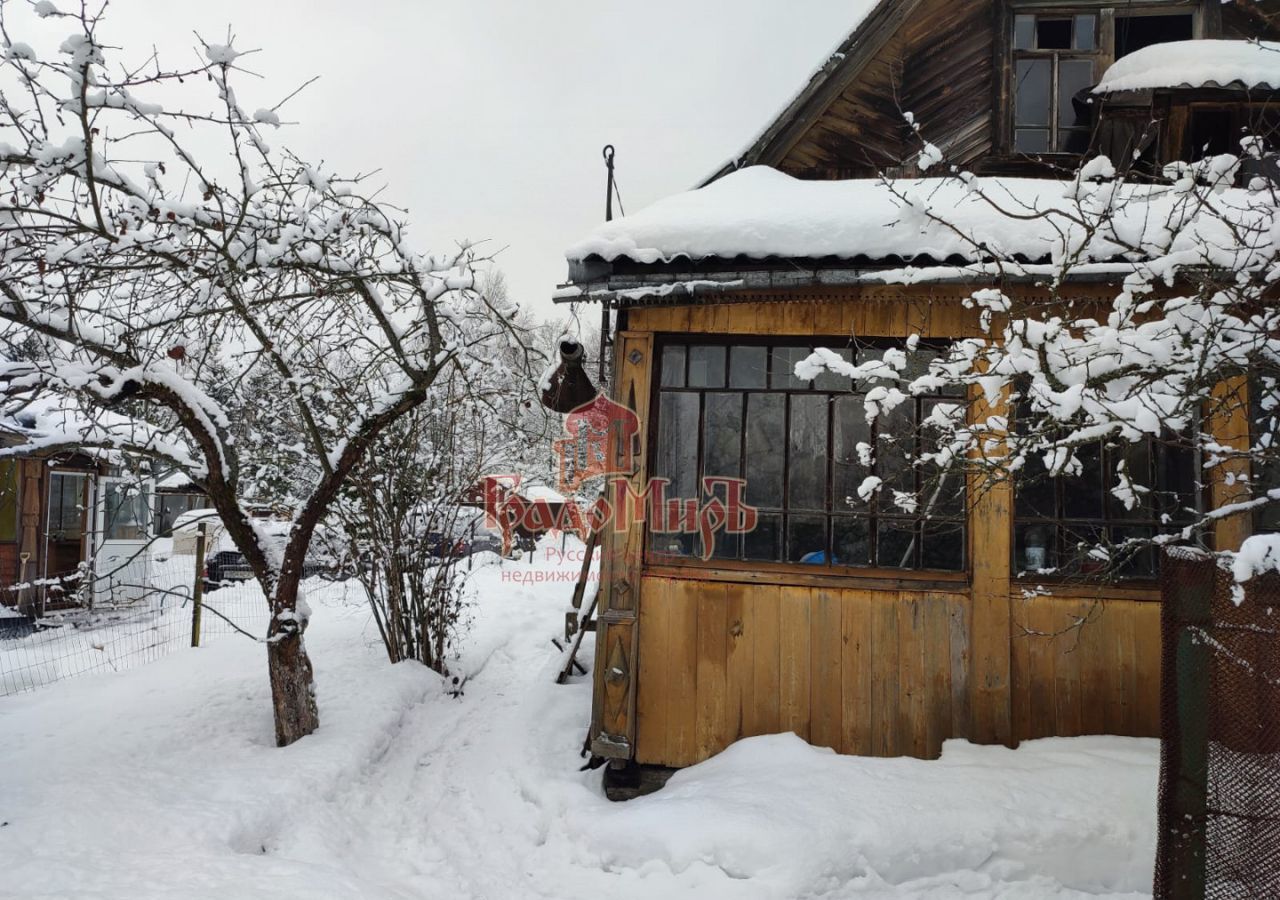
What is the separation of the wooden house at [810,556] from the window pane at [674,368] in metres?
0.01

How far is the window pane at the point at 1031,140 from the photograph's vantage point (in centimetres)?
631

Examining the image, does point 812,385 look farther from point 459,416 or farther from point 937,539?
point 459,416

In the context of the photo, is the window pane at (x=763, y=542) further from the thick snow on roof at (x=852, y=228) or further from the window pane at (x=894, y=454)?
the thick snow on roof at (x=852, y=228)

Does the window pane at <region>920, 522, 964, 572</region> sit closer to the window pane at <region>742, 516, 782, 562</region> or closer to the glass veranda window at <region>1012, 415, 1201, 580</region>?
the glass veranda window at <region>1012, 415, 1201, 580</region>

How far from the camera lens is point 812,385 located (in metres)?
5.16

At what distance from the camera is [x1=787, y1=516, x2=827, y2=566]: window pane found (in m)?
5.27

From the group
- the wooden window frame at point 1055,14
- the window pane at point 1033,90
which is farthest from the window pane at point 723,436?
the window pane at point 1033,90

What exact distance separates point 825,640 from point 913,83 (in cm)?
510

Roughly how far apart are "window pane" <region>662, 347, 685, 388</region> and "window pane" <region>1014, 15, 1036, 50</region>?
4.21 meters

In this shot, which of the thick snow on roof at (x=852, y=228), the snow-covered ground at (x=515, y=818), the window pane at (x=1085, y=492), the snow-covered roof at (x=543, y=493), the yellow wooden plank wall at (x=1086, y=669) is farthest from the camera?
the snow-covered roof at (x=543, y=493)

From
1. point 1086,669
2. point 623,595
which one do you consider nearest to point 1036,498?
point 1086,669

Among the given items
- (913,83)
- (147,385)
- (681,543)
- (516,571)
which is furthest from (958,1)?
(516,571)

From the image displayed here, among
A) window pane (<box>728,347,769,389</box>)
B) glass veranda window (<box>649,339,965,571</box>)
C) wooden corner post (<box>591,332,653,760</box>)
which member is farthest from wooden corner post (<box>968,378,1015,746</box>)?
wooden corner post (<box>591,332,653,760</box>)

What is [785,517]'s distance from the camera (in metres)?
5.19
